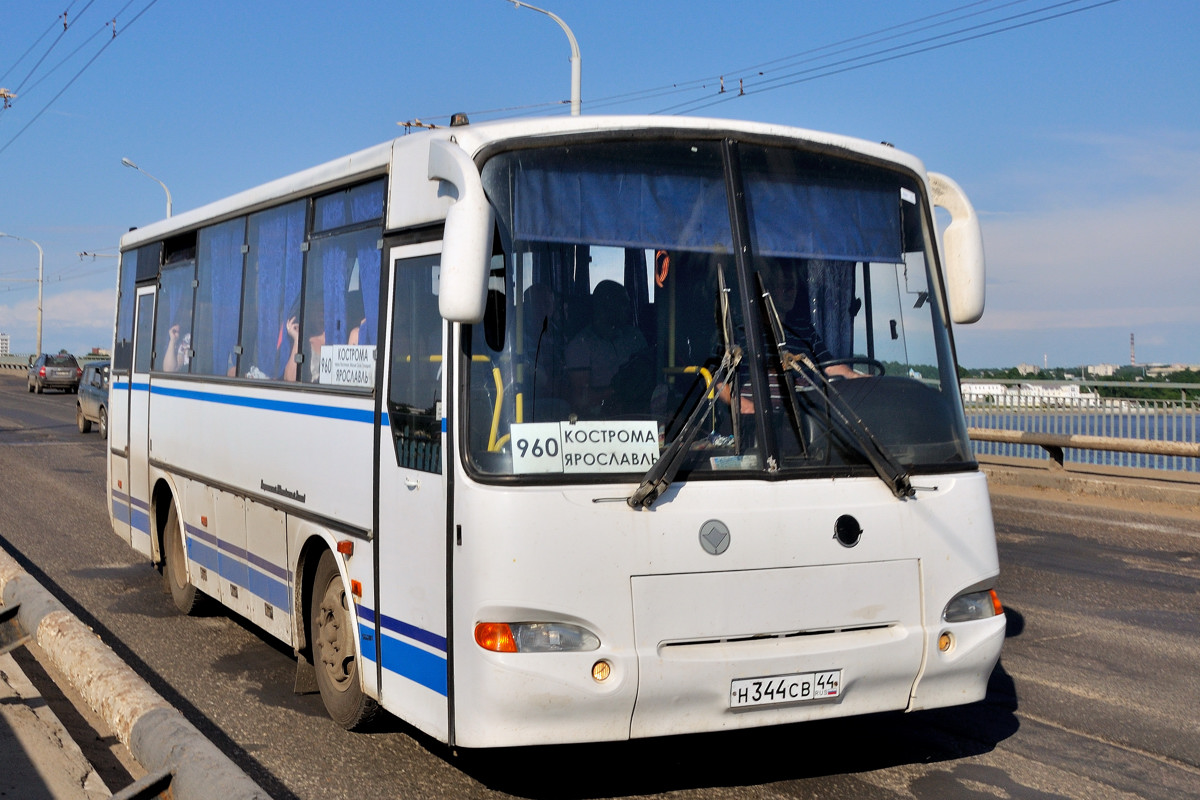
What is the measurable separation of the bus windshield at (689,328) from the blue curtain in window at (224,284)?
3638mm

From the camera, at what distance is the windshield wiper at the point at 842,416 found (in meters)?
5.17

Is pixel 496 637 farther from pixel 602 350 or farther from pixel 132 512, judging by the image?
pixel 132 512

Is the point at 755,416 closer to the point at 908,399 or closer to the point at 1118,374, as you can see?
the point at 908,399

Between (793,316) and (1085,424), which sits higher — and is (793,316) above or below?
above

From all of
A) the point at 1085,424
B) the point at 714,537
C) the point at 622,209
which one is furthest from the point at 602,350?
the point at 1085,424

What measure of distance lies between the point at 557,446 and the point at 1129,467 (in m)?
14.0

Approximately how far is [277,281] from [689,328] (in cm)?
320

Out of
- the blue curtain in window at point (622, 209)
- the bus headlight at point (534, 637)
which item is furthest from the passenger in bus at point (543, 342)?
the bus headlight at point (534, 637)

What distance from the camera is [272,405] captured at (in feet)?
23.7

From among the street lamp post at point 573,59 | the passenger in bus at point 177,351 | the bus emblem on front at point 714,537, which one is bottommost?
the bus emblem on front at point 714,537

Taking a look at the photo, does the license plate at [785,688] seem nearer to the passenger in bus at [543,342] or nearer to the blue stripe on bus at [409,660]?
the blue stripe on bus at [409,660]

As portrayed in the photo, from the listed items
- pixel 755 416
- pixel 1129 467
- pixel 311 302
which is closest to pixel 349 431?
pixel 311 302

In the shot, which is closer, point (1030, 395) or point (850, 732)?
point (850, 732)

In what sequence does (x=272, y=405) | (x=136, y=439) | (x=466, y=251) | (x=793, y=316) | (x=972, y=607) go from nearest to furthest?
1. (x=466, y=251)
2. (x=793, y=316)
3. (x=972, y=607)
4. (x=272, y=405)
5. (x=136, y=439)
